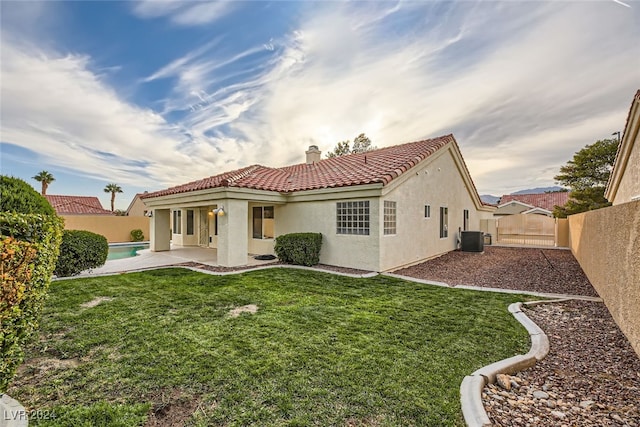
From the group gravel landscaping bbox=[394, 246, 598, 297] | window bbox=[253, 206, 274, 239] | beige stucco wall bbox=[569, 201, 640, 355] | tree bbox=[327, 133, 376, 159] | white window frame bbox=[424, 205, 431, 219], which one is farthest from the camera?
tree bbox=[327, 133, 376, 159]

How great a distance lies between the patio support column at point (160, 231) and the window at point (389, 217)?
43.9 feet

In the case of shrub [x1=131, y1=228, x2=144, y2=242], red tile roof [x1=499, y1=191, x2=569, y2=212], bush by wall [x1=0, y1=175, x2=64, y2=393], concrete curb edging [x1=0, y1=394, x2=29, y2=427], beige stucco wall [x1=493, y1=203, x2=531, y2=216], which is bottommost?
concrete curb edging [x1=0, y1=394, x2=29, y2=427]

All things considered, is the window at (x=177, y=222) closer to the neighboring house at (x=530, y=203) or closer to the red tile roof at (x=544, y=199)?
the neighboring house at (x=530, y=203)

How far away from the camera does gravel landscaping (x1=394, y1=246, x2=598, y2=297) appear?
9209 millimetres

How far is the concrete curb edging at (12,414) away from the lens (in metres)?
2.66

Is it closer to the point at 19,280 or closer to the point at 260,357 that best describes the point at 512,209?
the point at 260,357

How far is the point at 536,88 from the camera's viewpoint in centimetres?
1220

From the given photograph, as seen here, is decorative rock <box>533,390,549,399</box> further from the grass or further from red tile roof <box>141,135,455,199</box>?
red tile roof <box>141,135,455,199</box>

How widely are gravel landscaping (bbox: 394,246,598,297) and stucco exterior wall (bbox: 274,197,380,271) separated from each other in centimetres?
157

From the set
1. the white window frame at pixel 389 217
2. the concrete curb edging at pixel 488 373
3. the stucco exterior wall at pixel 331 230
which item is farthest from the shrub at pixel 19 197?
the white window frame at pixel 389 217

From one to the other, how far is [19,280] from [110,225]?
27.3 m

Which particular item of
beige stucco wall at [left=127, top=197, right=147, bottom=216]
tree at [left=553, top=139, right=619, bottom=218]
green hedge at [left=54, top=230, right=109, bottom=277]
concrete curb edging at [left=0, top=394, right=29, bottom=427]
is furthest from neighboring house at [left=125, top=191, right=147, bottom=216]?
tree at [left=553, top=139, right=619, bottom=218]

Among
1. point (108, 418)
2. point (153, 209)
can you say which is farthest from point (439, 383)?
point (153, 209)

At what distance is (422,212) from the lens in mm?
14062
